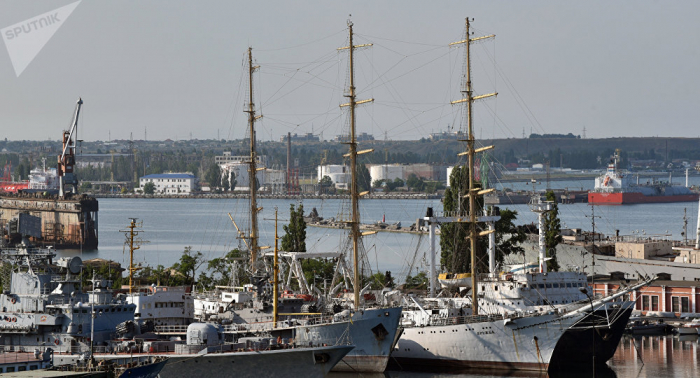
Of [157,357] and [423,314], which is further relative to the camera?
[423,314]

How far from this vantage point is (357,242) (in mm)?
40781

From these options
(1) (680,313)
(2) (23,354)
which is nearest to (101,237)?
(1) (680,313)

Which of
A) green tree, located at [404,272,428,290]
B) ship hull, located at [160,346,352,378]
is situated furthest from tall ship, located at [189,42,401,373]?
green tree, located at [404,272,428,290]

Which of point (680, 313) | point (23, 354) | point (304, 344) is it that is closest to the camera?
point (23, 354)

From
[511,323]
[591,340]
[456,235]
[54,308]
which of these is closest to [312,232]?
[456,235]

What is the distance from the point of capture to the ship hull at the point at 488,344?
37.8 m

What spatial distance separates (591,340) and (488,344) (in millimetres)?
3979

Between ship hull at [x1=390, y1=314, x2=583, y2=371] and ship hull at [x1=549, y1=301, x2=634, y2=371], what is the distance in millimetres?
508

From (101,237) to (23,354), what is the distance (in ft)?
299

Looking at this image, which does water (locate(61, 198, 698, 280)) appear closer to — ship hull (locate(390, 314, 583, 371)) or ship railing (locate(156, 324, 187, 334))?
ship hull (locate(390, 314, 583, 371))

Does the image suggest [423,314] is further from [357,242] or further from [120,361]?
[120,361]

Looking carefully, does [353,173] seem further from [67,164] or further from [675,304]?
[67,164]

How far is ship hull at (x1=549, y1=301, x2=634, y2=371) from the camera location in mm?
37944

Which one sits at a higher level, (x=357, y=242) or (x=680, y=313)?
(x=357, y=242)
